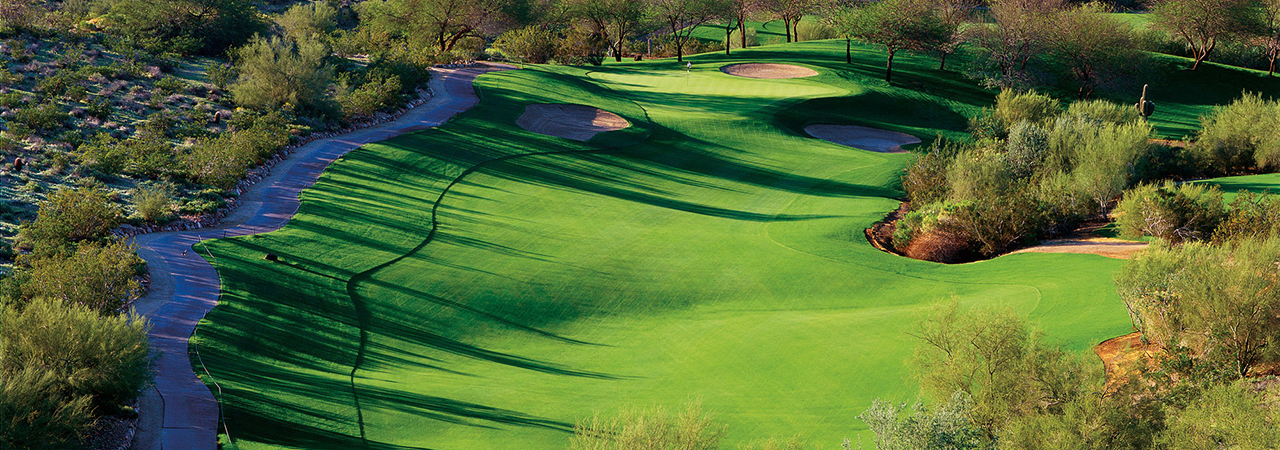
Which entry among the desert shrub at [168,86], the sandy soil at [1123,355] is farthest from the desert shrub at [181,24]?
the sandy soil at [1123,355]

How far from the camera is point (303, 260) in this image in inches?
997

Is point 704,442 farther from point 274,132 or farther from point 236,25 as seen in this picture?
point 236,25

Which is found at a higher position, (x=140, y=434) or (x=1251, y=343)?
(x=1251, y=343)

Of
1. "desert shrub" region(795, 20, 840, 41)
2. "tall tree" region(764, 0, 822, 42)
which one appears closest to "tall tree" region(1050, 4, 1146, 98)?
"tall tree" region(764, 0, 822, 42)

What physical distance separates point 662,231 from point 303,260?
12.8 meters

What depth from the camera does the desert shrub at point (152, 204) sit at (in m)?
26.0

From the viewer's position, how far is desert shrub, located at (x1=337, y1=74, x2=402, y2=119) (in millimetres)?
41781

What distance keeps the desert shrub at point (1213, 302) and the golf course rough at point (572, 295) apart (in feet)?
6.90

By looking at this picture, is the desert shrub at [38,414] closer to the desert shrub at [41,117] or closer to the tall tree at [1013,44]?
the desert shrub at [41,117]

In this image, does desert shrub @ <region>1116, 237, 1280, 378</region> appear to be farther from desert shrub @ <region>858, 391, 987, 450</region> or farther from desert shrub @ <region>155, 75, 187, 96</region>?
desert shrub @ <region>155, 75, 187, 96</region>

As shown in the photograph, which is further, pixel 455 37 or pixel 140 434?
pixel 455 37

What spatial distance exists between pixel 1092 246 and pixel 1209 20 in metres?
46.4

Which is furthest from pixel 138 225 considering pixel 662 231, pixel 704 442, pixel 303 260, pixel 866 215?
pixel 866 215

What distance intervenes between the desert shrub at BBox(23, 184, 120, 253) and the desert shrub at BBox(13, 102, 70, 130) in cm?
686
